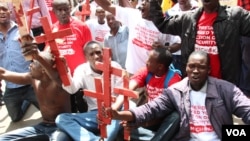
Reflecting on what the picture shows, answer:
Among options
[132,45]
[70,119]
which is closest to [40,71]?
[70,119]

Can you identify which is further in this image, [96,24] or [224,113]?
[96,24]

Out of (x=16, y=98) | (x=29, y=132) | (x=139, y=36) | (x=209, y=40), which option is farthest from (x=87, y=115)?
(x=16, y=98)

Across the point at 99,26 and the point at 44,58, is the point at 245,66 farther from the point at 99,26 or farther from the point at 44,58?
the point at 44,58

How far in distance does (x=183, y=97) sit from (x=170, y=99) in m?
0.13

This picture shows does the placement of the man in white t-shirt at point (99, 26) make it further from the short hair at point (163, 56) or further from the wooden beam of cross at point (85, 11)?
the short hair at point (163, 56)

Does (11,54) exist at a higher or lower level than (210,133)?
higher

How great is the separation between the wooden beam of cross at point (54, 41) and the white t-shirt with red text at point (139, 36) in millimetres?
1057

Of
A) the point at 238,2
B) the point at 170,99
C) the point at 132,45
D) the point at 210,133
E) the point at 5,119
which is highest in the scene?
the point at 238,2

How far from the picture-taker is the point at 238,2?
4348 mm

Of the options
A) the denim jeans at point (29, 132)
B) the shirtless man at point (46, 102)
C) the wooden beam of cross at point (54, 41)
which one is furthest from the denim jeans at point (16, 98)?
the wooden beam of cross at point (54, 41)

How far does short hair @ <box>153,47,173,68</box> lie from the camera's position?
372 centimetres

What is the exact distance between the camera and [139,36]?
4.13 m

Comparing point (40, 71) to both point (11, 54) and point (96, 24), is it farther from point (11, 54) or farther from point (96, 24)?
point (96, 24)

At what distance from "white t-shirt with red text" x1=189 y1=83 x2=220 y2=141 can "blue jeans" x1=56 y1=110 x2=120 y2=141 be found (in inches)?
29.8
